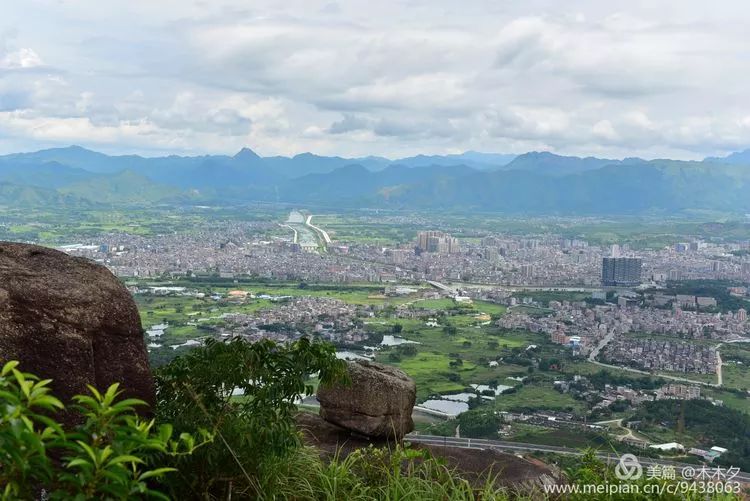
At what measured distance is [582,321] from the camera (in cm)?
4131

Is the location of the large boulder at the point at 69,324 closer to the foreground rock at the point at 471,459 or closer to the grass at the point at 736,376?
the foreground rock at the point at 471,459

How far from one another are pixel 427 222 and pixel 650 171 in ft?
332

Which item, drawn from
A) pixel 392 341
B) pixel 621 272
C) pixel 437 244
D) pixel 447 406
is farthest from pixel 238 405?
pixel 437 244

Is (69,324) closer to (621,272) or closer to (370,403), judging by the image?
(370,403)

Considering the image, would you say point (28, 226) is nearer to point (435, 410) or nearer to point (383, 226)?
point (383, 226)

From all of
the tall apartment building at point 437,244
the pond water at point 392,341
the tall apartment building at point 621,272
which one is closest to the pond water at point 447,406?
the pond water at point 392,341

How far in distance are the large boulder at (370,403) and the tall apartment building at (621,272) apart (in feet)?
182

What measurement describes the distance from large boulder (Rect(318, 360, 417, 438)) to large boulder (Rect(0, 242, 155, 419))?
144 inches

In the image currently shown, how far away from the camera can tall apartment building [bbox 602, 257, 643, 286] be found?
6003cm

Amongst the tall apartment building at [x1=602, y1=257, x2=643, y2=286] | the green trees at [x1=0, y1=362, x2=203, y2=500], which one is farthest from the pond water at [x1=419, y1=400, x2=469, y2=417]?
the tall apartment building at [x1=602, y1=257, x2=643, y2=286]

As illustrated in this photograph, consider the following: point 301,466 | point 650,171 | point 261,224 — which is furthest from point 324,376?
point 650,171

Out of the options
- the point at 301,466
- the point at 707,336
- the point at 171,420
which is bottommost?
the point at 707,336

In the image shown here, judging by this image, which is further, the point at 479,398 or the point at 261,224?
the point at 261,224

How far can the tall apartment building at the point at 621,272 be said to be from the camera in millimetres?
60031
